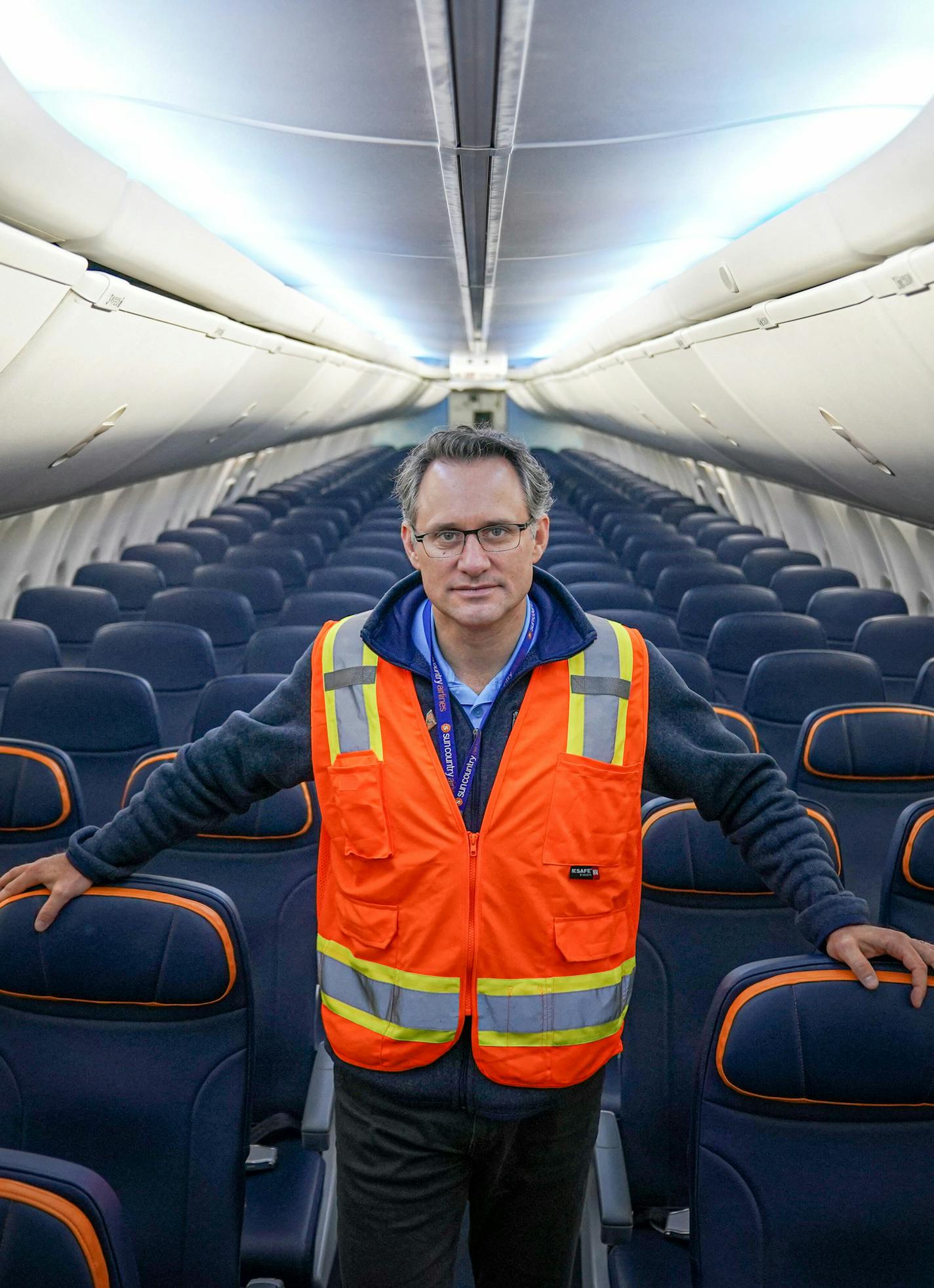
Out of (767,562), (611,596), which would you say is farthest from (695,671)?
(767,562)

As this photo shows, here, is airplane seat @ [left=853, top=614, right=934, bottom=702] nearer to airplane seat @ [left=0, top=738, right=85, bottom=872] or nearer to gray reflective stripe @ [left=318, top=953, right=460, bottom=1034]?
airplane seat @ [left=0, top=738, right=85, bottom=872]

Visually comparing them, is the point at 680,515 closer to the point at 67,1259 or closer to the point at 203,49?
the point at 203,49

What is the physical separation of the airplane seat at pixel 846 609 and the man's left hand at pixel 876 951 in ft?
19.3

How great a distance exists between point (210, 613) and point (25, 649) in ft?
5.61

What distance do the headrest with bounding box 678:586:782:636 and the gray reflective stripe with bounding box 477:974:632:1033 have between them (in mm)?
5733

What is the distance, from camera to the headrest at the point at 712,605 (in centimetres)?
764

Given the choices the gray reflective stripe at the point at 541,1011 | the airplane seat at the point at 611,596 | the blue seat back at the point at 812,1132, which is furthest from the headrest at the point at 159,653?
the blue seat back at the point at 812,1132

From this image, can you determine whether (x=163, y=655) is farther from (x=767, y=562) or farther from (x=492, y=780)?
(x=767, y=562)

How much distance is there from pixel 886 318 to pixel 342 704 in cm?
366

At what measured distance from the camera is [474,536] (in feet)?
6.91

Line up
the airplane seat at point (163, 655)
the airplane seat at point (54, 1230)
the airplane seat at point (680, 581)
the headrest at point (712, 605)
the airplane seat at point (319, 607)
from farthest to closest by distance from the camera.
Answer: the airplane seat at point (680, 581) → the headrest at point (712, 605) → the airplane seat at point (319, 607) → the airplane seat at point (163, 655) → the airplane seat at point (54, 1230)

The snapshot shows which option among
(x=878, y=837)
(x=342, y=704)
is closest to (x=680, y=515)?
(x=878, y=837)

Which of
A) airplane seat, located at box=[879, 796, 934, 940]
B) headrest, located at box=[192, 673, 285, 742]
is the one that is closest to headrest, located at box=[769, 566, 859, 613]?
headrest, located at box=[192, 673, 285, 742]

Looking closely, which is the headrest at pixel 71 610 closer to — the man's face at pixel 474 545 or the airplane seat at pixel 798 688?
the airplane seat at pixel 798 688
